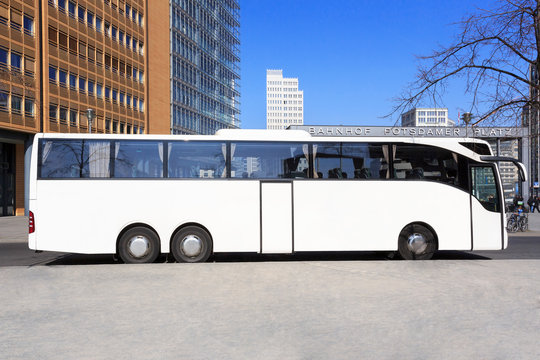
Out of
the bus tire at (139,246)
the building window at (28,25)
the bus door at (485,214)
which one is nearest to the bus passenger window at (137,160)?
the bus tire at (139,246)

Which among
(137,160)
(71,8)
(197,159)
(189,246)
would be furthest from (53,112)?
(189,246)

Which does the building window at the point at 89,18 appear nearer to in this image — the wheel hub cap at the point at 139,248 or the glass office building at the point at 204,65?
the glass office building at the point at 204,65

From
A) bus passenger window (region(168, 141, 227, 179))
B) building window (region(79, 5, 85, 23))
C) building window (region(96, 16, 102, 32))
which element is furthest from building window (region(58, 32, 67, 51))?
bus passenger window (region(168, 141, 227, 179))

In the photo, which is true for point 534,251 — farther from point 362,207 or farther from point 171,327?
point 171,327

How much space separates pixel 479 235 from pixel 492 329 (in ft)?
20.3

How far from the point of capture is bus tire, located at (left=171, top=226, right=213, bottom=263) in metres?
10.3

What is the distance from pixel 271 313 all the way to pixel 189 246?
479cm

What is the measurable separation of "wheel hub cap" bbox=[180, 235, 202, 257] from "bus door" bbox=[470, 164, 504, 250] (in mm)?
6130

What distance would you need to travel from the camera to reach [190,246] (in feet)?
33.8

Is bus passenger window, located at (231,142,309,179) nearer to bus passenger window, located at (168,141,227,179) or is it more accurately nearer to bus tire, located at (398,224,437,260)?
bus passenger window, located at (168,141,227,179)

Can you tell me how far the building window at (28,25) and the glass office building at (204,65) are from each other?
77.9 feet

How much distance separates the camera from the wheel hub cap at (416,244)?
1074 centimetres

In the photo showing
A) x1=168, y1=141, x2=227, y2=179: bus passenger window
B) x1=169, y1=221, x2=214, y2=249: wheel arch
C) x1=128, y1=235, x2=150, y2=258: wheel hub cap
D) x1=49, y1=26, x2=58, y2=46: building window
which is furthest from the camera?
x1=49, y1=26, x2=58, y2=46: building window

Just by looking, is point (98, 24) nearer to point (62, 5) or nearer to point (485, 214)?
point (62, 5)
